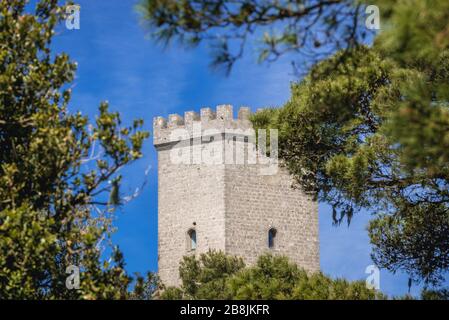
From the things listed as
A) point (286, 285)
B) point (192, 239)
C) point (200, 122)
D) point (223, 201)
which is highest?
point (200, 122)

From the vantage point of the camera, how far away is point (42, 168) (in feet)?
50.2

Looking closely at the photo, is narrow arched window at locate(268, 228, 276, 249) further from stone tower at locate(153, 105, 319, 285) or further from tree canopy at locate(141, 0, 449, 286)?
tree canopy at locate(141, 0, 449, 286)

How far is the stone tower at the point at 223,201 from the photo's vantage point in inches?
1736

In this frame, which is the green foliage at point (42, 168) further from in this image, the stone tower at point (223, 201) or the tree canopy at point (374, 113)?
the stone tower at point (223, 201)

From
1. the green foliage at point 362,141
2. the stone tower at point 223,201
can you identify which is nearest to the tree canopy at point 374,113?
the green foliage at point 362,141

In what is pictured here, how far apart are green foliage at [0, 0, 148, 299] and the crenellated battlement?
94.2 feet

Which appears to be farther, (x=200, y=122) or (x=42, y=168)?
(x=200, y=122)

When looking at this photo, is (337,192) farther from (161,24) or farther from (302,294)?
(161,24)

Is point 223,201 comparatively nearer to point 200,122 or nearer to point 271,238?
point 271,238

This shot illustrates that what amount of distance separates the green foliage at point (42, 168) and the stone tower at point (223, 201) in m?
27.7

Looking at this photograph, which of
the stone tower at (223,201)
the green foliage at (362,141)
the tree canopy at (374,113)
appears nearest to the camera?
the tree canopy at (374,113)

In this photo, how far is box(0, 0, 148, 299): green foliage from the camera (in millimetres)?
14797

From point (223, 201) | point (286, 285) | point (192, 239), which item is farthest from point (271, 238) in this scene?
point (286, 285)

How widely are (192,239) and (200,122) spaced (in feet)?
16.7
